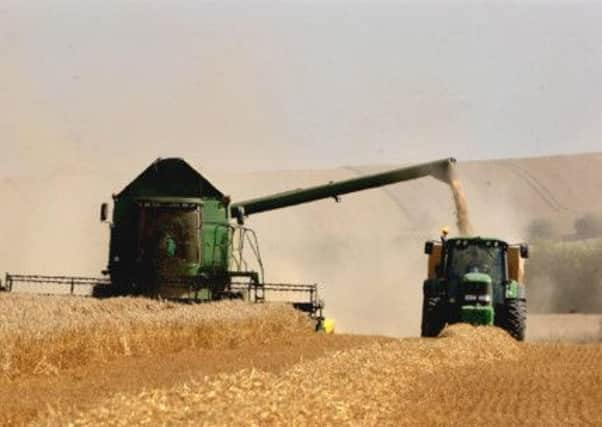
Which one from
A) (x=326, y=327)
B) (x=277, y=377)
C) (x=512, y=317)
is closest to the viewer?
(x=277, y=377)

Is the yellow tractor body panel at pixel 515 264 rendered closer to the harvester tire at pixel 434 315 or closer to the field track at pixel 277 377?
the harvester tire at pixel 434 315

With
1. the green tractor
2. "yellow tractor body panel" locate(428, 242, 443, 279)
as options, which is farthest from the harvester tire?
"yellow tractor body panel" locate(428, 242, 443, 279)

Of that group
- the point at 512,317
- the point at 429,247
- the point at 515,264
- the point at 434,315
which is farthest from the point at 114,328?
the point at 515,264

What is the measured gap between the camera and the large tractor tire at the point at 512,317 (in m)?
28.7

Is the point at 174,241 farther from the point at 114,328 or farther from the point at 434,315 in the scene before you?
the point at 114,328

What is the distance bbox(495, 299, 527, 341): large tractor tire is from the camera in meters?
28.7

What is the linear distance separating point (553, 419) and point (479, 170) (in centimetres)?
10402

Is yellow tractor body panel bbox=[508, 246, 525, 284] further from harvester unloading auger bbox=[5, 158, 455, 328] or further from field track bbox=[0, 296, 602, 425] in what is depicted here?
harvester unloading auger bbox=[5, 158, 455, 328]

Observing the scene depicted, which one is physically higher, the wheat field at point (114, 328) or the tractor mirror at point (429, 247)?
the tractor mirror at point (429, 247)

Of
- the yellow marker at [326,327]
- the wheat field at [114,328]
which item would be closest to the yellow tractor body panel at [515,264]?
the yellow marker at [326,327]

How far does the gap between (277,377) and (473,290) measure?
1474 centimetres

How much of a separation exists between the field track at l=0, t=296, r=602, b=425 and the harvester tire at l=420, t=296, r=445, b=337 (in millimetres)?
1997

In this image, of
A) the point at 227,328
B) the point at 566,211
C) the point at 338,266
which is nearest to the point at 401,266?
the point at 338,266

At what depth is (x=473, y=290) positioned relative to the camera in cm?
2830
